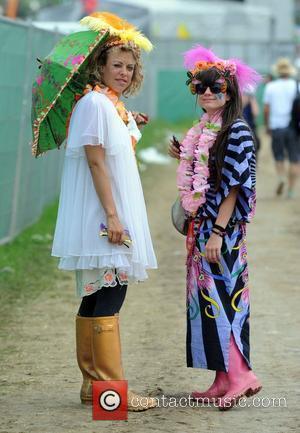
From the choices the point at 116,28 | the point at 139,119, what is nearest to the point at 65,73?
the point at 116,28

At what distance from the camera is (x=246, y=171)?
5.82m

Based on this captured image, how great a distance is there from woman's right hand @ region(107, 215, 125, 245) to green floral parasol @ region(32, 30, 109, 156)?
0.59m

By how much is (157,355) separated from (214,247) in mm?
1606

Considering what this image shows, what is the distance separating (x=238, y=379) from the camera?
5961 millimetres

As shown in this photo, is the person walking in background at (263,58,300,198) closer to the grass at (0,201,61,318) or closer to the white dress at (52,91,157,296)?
the grass at (0,201,61,318)

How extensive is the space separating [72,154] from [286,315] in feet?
10.6

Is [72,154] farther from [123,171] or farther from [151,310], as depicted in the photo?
[151,310]

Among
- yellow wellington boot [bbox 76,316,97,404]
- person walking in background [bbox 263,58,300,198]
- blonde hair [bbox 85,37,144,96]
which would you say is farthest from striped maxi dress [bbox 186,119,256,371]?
person walking in background [bbox 263,58,300,198]

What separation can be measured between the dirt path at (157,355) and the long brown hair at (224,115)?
1.21 metres

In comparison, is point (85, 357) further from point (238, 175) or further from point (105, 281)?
Answer: point (238, 175)

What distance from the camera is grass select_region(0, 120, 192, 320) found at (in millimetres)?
9202

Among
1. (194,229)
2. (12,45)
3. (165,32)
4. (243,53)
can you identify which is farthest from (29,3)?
(194,229)

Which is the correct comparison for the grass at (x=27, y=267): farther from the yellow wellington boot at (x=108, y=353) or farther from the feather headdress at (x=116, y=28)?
the feather headdress at (x=116, y=28)

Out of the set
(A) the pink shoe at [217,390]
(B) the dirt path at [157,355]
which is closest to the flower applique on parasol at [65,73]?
(B) the dirt path at [157,355]
